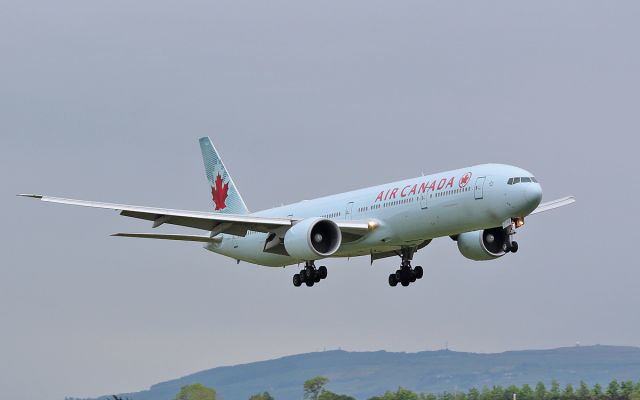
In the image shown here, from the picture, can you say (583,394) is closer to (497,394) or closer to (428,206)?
(497,394)

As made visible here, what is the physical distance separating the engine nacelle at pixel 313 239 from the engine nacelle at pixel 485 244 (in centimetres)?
769

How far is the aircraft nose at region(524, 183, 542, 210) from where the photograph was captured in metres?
60.7

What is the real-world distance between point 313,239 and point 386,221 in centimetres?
391

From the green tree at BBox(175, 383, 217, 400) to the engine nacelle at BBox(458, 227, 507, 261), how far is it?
33.1m

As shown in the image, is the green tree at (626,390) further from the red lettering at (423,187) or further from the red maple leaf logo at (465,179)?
the red maple leaf logo at (465,179)

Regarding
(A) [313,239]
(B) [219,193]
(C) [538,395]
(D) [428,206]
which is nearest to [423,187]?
(D) [428,206]

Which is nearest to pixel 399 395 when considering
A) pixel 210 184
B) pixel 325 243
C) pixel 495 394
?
Result: pixel 495 394

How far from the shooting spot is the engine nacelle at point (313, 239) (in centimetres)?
6650

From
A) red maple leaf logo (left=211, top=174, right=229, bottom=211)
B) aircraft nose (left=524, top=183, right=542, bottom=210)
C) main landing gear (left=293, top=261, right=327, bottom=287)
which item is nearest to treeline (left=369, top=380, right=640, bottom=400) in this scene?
A: red maple leaf logo (left=211, top=174, right=229, bottom=211)

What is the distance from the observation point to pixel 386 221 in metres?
66.6

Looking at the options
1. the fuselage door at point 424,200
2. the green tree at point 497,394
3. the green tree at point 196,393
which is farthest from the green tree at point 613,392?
the fuselage door at point 424,200

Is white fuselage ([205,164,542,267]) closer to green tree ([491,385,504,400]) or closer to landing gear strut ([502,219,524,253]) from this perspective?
landing gear strut ([502,219,524,253])

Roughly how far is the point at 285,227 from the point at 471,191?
1187 cm

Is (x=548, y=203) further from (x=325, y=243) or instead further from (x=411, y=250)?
(x=325, y=243)
